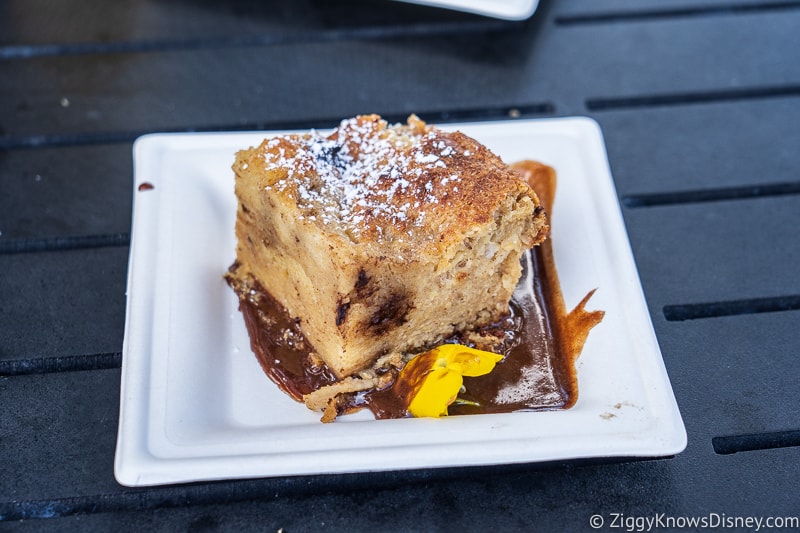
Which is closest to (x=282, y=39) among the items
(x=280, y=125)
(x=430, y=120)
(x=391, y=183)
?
(x=280, y=125)

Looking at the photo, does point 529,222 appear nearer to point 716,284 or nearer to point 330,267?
point 330,267

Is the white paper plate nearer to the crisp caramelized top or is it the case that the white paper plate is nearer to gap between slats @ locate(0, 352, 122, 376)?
the crisp caramelized top

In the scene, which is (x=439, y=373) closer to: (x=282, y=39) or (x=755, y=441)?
(x=755, y=441)

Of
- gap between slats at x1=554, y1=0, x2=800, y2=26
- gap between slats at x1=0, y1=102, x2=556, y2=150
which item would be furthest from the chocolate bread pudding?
gap between slats at x1=554, y1=0, x2=800, y2=26

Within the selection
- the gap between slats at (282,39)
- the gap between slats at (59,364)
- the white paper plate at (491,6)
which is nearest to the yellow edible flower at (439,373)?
the gap between slats at (59,364)

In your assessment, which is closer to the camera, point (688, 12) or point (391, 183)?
point (391, 183)

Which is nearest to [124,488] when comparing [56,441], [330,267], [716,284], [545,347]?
[56,441]

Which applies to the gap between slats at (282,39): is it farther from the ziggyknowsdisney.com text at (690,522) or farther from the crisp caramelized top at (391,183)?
the ziggyknowsdisney.com text at (690,522)
